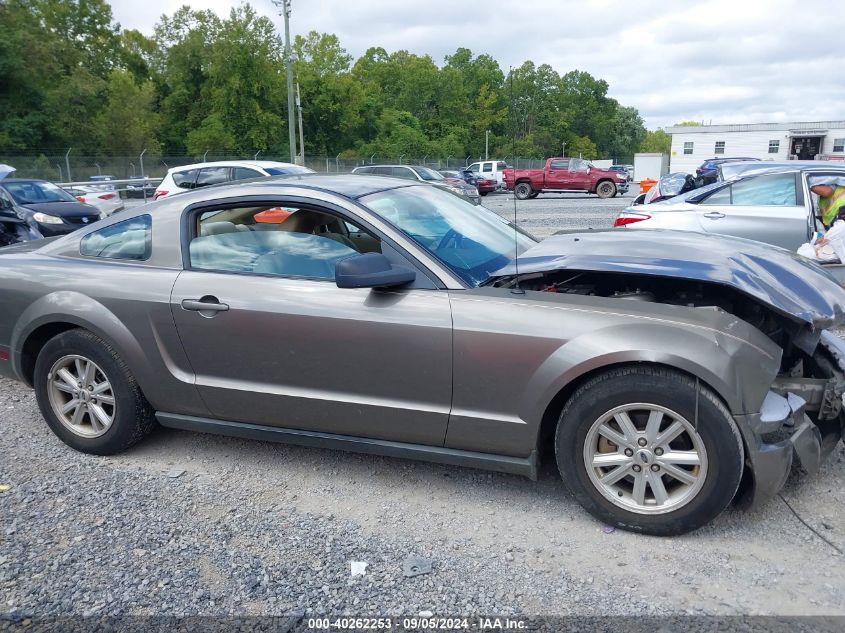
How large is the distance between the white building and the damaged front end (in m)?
51.4

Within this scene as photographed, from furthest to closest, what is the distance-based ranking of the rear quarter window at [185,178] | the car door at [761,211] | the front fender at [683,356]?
1. the rear quarter window at [185,178]
2. the car door at [761,211]
3. the front fender at [683,356]

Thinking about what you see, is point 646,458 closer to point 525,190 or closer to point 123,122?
point 525,190

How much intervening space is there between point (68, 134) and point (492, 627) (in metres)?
49.8

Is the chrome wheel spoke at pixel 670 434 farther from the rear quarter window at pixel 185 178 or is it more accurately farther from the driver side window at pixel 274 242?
the rear quarter window at pixel 185 178

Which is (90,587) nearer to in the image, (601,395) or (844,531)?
(601,395)

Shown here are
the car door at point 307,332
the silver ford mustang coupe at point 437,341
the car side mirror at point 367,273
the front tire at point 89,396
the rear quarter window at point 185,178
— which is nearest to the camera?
the silver ford mustang coupe at point 437,341

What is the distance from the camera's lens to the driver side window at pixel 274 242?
3396mm

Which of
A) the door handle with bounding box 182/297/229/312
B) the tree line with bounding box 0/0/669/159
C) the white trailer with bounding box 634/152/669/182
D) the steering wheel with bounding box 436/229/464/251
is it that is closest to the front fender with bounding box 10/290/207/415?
the door handle with bounding box 182/297/229/312

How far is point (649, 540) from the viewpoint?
2889mm

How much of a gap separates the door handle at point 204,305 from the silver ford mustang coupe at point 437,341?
0.01 m

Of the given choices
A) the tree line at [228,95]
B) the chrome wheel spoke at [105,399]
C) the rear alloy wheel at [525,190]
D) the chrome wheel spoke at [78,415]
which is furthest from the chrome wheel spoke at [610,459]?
the tree line at [228,95]

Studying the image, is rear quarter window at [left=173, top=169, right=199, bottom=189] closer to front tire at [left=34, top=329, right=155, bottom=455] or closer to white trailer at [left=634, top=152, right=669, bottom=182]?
front tire at [left=34, top=329, right=155, bottom=455]

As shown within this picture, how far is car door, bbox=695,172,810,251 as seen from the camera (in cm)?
733

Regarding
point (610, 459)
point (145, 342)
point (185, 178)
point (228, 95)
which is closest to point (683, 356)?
point (610, 459)
